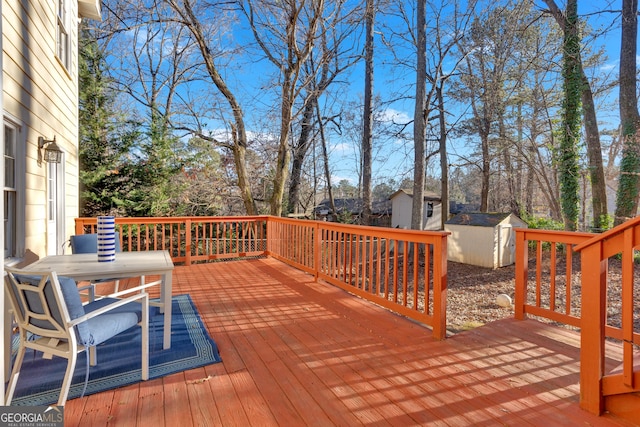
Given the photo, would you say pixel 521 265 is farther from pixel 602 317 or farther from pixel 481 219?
pixel 481 219

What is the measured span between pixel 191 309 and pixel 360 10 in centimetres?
732

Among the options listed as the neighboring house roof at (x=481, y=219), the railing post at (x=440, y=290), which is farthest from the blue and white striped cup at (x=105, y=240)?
the neighboring house roof at (x=481, y=219)

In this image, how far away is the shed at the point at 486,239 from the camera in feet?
31.5

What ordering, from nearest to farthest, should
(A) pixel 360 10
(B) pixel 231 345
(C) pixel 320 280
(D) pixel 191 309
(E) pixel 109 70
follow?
(B) pixel 231 345 < (D) pixel 191 309 < (C) pixel 320 280 < (A) pixel 360 10 < (E) pixel 109 70

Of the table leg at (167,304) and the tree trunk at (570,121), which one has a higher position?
the tree trunk at (570,121)

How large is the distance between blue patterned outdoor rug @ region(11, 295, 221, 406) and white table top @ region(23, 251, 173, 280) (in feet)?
1.99

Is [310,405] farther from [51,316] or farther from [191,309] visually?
[191,309]

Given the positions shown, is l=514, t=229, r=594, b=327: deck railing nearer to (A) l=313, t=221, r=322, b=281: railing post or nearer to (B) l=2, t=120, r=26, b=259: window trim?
(A) l=313, t=221, r=322, b=281: railing post

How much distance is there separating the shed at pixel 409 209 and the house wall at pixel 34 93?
61.2 feet

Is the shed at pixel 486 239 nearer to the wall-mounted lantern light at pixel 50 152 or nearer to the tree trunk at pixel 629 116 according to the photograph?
the tree trunk at pixel 629 116

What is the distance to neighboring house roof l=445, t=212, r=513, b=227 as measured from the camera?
32.0 feet

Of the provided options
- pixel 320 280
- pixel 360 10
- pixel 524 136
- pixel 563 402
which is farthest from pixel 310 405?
pixel 524 136

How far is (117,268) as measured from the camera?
2439mm

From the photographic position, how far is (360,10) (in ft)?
24.9
